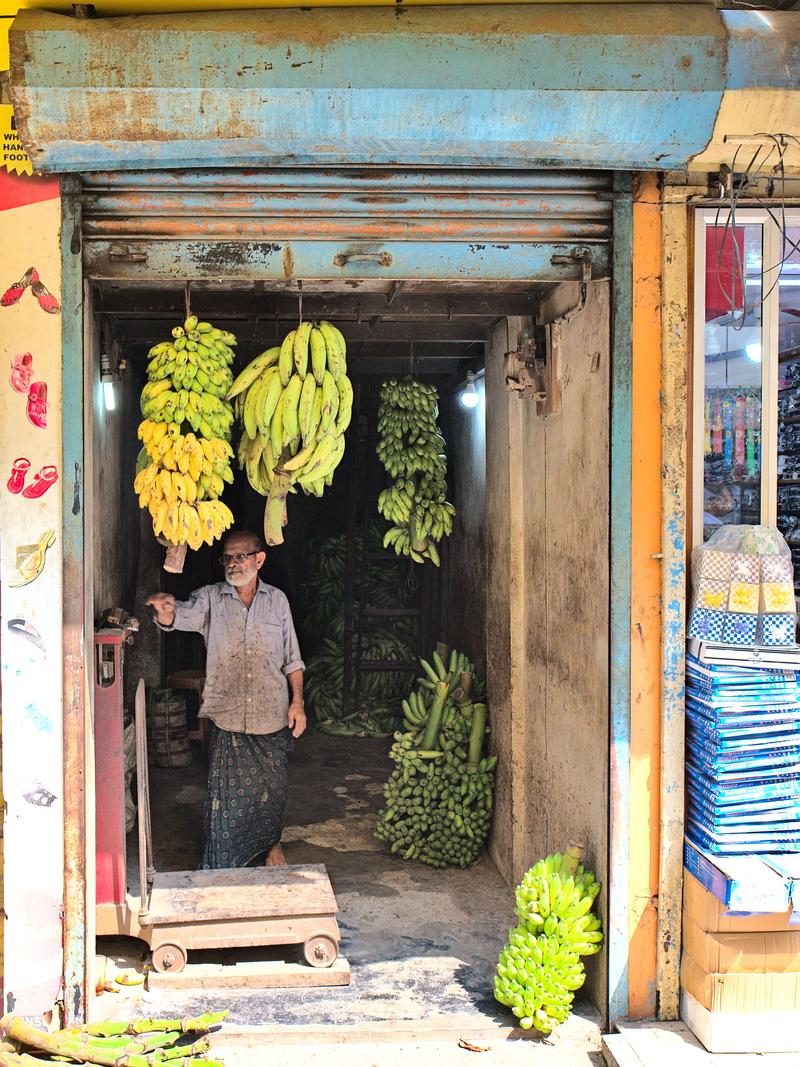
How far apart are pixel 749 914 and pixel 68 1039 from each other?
8.43 ft

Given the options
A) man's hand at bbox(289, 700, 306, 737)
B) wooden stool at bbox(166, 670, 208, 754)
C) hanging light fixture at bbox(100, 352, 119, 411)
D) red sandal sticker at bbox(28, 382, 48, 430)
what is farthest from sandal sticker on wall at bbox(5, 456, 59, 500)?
wooden stool at bbox(166, 670, 208, 754)

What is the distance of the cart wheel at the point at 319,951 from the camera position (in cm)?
444

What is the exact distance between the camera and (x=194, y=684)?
27.2 ft

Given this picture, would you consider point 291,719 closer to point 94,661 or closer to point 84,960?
point 94,661

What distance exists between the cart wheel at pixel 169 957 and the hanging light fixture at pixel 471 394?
12.7 ft

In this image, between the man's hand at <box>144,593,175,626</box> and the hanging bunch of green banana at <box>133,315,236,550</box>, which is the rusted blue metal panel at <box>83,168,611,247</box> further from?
the man's hand at <box>144,593,175,626</box>

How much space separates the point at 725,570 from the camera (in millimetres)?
3988

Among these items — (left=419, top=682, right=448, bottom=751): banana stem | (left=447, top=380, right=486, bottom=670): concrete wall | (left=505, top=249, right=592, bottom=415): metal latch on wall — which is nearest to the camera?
(left=505, top=249, right=592, bottom=415): metal latch on wall

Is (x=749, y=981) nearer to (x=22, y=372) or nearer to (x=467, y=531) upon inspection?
(x=22, y=372)

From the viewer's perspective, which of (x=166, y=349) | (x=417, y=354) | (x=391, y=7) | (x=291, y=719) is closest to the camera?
(x=391, y=7)

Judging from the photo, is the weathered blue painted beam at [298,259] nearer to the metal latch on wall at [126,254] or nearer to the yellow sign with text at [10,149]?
the metal latch on wall at [126,254]

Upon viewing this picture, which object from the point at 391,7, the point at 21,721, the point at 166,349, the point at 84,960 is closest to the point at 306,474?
the point at 166,349

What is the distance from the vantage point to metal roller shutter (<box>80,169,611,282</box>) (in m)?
3.91

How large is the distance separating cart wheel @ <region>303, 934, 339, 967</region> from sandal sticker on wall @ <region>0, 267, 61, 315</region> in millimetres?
2885
